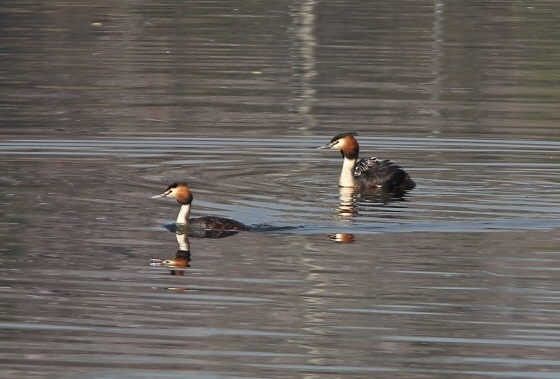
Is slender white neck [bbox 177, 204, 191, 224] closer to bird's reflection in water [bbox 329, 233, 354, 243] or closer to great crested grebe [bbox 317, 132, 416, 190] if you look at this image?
bird's reflection in water [bbox 329, 233, 354, 243]

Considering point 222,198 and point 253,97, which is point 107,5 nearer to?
point 253,97

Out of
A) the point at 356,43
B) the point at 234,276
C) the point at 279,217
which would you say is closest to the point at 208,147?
the point at 279,217

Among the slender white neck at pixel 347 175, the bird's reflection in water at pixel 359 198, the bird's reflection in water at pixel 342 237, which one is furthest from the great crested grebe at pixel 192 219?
the slender white neck at pixel 347 175

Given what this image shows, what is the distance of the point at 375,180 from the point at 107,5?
28.3 metres

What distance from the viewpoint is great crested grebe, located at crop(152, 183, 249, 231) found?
Answer: 514 inches

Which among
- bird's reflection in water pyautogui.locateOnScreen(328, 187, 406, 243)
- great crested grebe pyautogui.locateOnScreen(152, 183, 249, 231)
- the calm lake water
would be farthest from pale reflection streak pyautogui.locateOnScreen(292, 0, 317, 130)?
great crested grebe pyautogui.locateOnScreen(152, 183, 249, 231)

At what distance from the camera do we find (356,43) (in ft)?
106

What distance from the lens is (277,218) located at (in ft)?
44.5

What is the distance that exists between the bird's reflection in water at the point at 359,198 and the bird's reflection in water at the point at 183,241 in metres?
1.37

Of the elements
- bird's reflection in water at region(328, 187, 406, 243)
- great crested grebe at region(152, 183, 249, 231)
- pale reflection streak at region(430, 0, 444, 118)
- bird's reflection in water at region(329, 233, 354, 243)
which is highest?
great crested grebe at region(152, 183, 249, 231)

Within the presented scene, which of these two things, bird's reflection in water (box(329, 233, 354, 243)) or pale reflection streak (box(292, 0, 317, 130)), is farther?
pale reflection streak (box(292, 0, 317, 130))

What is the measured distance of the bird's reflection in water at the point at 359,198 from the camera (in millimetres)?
14183

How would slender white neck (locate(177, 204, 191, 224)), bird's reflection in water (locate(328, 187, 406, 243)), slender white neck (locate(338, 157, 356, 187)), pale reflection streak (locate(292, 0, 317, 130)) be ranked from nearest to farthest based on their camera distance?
slender white neck (locate(177, 204, 191, 224)) < bird's reflection in water (locate(328, 187, 406, 243)) < slender white neck (locate(338, 157, 356, 187)) < pale reflection streak (locate(292, 0, 317, 130))

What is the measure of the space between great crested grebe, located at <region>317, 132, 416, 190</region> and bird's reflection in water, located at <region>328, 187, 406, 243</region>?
0.25 ft
